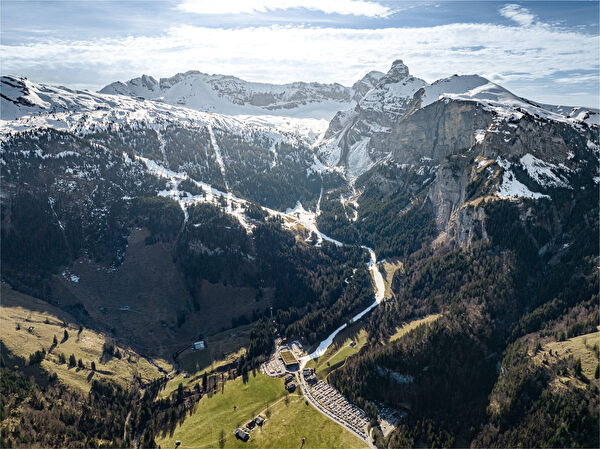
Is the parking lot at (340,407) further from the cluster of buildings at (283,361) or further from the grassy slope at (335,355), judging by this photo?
the cluster of buildings at (283,361)

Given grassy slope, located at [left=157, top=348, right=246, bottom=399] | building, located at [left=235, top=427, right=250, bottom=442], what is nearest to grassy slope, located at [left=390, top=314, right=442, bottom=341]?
grassy slope, located at [left=157, top=348, right=246, bottom=399]

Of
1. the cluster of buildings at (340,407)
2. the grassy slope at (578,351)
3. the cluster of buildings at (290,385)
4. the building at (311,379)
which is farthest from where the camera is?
the building at (311,379)

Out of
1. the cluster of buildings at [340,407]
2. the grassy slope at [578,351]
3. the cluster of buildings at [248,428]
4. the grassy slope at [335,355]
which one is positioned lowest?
the grassy slope at [335,355]

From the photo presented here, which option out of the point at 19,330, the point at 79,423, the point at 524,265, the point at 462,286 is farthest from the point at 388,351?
the point at 19,330

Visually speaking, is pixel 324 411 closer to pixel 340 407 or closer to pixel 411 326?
pixel 340 407

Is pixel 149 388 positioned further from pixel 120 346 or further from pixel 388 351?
pixel 388 351

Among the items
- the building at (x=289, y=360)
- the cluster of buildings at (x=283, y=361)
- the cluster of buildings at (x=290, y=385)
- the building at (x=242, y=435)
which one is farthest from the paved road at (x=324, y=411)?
the building at (x=242, y=435)

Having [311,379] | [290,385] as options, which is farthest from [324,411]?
[311,379]
